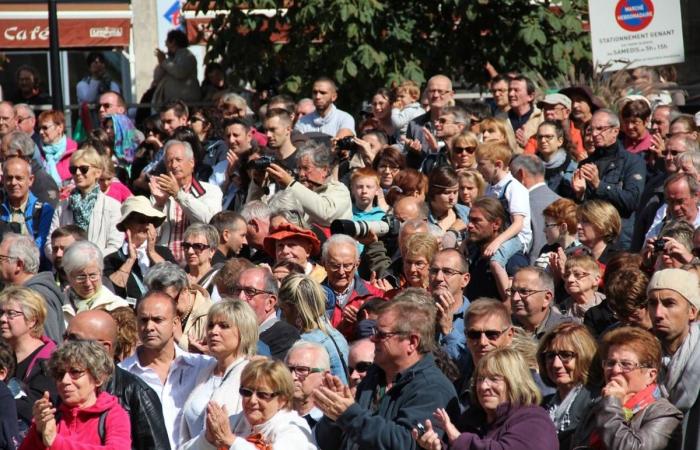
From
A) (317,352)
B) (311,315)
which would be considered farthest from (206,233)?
(317,352)

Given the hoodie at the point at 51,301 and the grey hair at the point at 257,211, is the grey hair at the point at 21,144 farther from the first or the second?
the hoodie at the point at 51,301

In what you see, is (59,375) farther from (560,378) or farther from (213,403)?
(560,378)

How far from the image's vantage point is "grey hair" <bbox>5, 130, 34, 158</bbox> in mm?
15062

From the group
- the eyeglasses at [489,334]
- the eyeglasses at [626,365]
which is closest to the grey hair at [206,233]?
the eyeglasses at [489,334]

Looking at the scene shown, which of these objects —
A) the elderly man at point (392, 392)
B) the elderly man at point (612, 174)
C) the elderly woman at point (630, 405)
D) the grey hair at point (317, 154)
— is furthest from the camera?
the grey hair at point (317, 154)

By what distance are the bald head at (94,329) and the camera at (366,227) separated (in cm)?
282

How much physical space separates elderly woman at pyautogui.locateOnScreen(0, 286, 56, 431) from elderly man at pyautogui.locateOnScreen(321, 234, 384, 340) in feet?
6.23

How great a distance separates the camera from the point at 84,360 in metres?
8.68

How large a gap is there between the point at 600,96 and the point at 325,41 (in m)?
3.27

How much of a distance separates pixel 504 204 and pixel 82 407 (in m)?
4.82

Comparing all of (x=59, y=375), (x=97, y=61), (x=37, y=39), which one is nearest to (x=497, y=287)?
(x=59, y=375)

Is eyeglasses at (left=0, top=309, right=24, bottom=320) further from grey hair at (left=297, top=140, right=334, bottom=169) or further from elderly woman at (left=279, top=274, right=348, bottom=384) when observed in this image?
grey hair at (left=297, top=140, right=334, bottom=169)

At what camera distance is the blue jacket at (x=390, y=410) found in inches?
320

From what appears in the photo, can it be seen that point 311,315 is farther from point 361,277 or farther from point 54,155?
point 54,155
